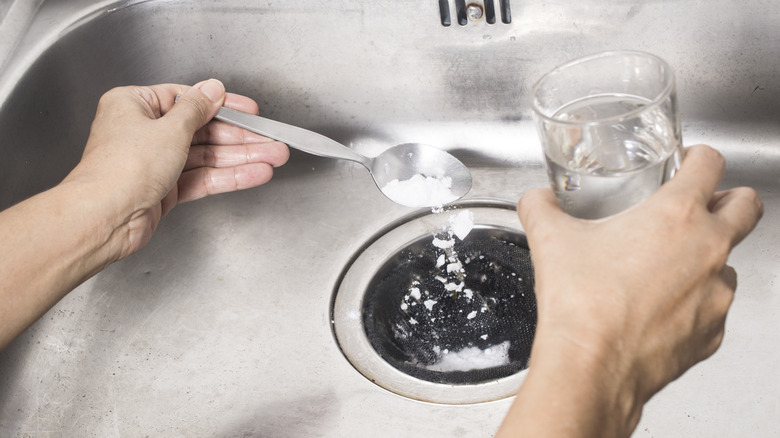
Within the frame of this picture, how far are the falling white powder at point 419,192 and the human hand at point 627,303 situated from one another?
431mm

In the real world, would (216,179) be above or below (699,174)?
below

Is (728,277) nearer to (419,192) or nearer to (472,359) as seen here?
(472,359)

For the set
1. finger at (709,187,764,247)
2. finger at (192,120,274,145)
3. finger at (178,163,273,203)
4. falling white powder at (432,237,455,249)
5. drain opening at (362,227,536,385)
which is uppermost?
finger at (709,187,764,247)

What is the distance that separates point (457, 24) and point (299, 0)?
19 cm

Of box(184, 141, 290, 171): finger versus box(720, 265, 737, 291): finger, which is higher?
box(720, 265, 737, 291): finger

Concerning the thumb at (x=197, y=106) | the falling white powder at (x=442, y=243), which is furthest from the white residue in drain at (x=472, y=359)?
the thumb at (x=197, y=106)

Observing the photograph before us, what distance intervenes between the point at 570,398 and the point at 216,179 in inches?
21.5

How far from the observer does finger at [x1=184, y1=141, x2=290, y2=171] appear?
2.66 feet

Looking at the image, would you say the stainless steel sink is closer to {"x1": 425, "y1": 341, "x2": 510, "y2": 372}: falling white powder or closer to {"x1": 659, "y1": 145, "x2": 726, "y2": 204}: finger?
{"x1": 425, "y1": 341, "x2": 510, "y2": 372}: falling white powder

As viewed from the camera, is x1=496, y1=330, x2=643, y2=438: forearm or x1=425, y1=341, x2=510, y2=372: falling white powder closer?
x1=496, y1=330, x2=643, y2=438: forearm

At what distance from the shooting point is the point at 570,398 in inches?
14.4

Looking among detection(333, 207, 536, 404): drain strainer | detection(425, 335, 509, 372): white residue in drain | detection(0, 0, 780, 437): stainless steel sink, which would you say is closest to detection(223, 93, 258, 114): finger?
detection(0, 0, 780, 437): stainless steel sink

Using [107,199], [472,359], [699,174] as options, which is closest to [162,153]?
[107,199]

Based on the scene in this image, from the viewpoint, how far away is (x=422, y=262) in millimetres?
806
